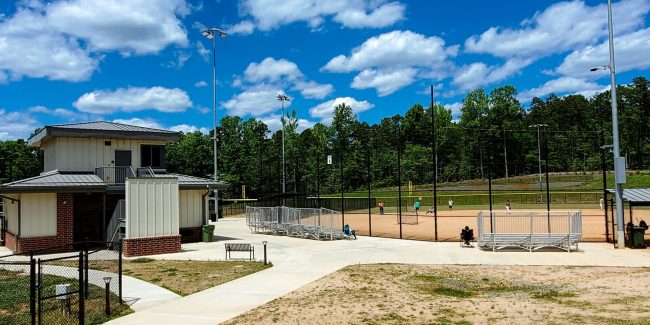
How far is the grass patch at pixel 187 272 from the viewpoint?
1559 centimetres

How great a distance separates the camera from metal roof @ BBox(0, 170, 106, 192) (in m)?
22.8

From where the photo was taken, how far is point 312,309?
1216cm

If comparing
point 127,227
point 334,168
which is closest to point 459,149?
point 334,168

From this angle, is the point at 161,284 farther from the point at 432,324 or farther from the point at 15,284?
the point at 432,324

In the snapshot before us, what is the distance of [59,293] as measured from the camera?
11.6 m

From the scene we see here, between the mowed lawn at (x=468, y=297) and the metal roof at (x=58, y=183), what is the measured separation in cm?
1402

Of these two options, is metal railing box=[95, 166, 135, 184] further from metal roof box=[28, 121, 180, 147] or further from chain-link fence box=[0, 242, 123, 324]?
chain-link fence box=[0, 242, 123, 324]

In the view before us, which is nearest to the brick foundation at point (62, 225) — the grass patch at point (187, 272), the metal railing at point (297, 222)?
the grass patch at point (187, 272)

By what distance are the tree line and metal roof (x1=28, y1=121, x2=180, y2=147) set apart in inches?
1822

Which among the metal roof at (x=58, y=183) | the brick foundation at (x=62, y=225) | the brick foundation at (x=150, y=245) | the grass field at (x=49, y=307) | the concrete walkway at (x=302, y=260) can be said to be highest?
the metal roof at (x=58, y=183)


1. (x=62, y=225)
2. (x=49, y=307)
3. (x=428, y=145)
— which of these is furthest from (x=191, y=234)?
(x=428, y=145)

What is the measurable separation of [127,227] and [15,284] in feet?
22.6

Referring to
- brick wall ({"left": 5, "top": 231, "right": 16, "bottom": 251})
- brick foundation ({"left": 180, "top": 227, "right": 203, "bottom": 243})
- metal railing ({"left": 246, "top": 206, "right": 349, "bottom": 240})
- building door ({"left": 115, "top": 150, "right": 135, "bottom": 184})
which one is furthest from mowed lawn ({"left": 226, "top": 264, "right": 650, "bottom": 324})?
brick wall ({"left": 5, "top": 231, "right": 16, "bottom": 251})

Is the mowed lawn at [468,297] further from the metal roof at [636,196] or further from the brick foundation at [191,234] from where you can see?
the brick foundation at [191,234]
